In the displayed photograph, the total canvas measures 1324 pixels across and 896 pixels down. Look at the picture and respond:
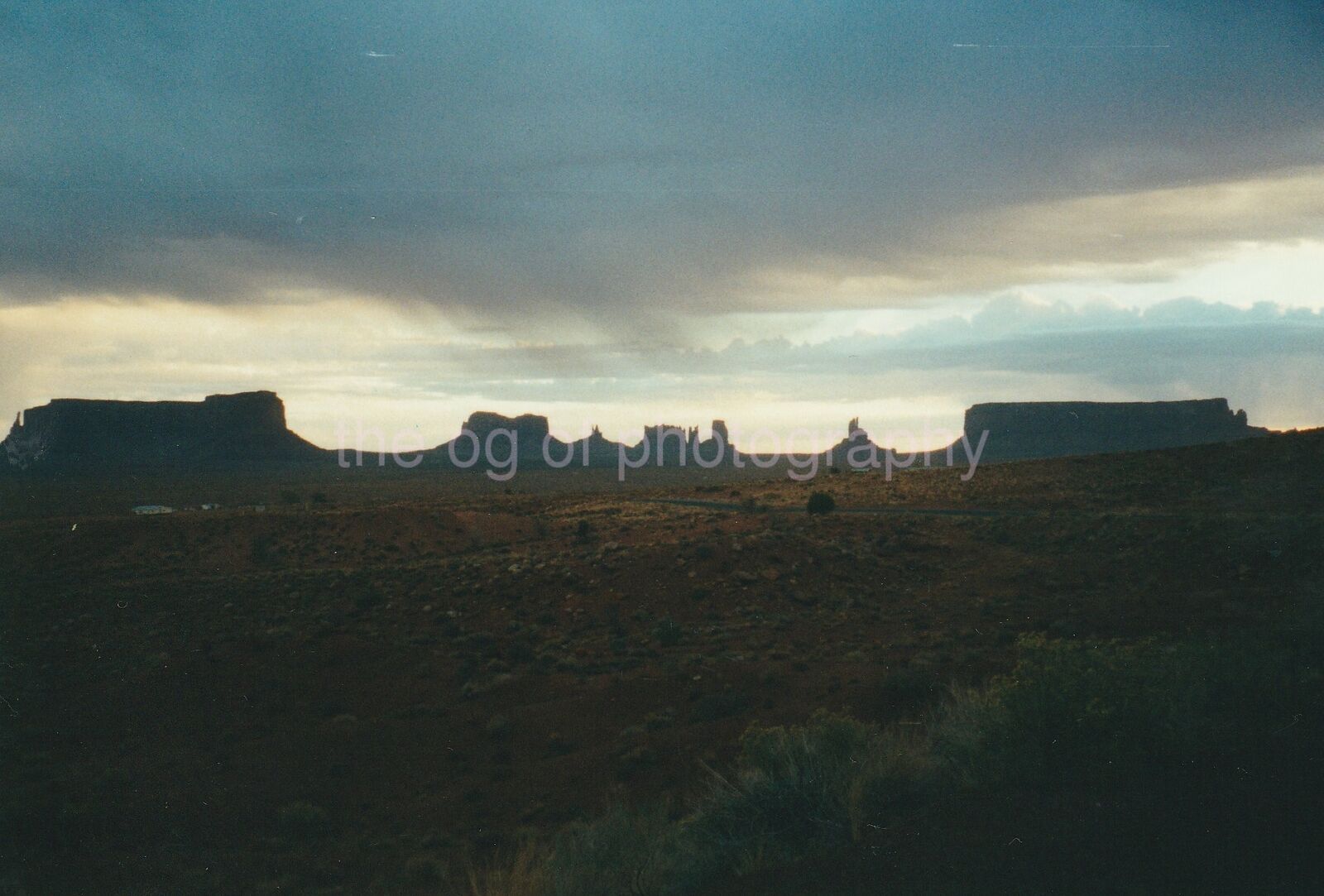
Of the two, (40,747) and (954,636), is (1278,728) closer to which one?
(954,636)

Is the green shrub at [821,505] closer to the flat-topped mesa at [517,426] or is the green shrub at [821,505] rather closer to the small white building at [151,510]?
the small white building at [151,510]

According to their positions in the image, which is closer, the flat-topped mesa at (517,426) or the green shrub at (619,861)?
the green shrub at (619,861)

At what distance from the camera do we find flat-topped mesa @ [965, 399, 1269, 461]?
11288cm

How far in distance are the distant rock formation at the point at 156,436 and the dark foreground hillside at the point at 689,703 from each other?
244 ft

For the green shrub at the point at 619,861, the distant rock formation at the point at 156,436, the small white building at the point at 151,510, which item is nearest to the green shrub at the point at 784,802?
the green shrub at the point at 619,861

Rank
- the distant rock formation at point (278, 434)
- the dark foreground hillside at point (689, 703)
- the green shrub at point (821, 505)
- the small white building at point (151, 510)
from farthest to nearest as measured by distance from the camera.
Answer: the distant rock formation at point (278, 434) → the small white building at point (151, 510) → the green shrub at point (821, 505) → the dark foreground hillside at point (689, 703)

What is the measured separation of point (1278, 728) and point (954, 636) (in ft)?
41.2

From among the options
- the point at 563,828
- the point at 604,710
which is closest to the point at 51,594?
the point at 604,710

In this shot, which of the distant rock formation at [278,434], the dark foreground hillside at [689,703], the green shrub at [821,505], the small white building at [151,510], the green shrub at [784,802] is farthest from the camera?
the distant rock formation at [278,434]

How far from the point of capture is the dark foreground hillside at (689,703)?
7.70 m

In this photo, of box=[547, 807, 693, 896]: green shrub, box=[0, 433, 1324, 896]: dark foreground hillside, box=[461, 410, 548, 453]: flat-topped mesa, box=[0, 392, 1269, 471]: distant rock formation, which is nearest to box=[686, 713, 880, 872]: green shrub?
box=[0, 433, 1324, 896]: dark foreground hillside

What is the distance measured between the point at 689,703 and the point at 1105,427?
119919mm

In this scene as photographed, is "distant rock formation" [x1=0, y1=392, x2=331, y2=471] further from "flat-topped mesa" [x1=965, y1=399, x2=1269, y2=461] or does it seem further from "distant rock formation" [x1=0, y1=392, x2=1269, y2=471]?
"flat-topped mesa" [x1=965, y1=399, x2=1269, y2=461]

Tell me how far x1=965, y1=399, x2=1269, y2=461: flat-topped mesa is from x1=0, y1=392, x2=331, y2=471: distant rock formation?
105 metres
